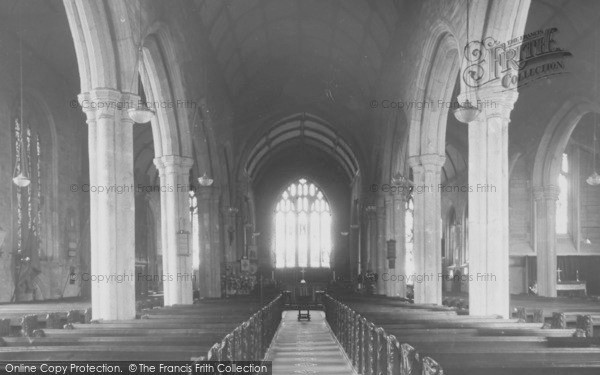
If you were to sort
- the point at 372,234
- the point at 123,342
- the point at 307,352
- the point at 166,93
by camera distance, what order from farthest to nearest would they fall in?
the point at 372,234
the point at 166,93
the point at 307,352
the point at 123,342

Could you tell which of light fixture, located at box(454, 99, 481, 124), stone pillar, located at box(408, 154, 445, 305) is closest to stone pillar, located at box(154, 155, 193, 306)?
stone pillar, located at box(408, 154, 445, 305)

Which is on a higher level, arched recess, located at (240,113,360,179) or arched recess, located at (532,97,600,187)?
arched recess, located at (240,113,360,179)

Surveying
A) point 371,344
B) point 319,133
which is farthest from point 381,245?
point 371,344

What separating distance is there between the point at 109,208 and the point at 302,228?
31037 mm

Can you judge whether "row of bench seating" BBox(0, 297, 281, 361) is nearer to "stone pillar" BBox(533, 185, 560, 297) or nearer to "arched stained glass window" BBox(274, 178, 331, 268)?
"stone pillar" BBox(533, 185, 560, 297)

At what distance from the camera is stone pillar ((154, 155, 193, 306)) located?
54.8 ft

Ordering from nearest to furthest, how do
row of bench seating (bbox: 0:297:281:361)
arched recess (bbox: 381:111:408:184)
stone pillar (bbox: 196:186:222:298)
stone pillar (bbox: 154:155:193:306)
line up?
row of bench seating (bbox: 0:297:281:361), stone pillar (bbox: 154:155:193:306), arched recess (bbox: 381:111:408:184), stone pillar (bbox: 196:186:222:298)

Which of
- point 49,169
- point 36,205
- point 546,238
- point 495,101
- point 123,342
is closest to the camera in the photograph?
point 123,342

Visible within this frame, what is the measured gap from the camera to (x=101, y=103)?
11.3 m

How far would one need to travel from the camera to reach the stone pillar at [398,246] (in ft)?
70.0

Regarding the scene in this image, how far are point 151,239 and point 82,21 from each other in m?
19.5

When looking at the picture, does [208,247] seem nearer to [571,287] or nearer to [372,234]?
[372,234]

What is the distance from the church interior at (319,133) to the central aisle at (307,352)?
121mm

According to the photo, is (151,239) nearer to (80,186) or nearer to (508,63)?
(80,186)
